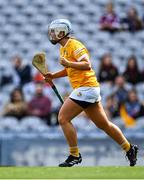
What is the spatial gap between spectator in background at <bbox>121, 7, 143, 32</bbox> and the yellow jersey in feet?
31.4

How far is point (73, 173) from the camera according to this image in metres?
11.6

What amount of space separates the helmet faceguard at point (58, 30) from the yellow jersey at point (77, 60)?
0.18 meters

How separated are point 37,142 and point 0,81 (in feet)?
14.9

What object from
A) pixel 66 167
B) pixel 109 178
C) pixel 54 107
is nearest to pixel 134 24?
pixel 54 107

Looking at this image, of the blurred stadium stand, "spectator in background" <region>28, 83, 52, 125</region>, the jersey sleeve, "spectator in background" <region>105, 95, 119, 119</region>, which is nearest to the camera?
the jersey sleeve

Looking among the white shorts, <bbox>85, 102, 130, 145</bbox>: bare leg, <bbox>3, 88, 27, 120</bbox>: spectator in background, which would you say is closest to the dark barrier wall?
<bbox>3, 88, 27, 120</bbox>: spectator in background

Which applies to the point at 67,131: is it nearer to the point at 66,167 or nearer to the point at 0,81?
the point at 66,167

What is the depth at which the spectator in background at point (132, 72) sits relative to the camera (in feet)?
66.0

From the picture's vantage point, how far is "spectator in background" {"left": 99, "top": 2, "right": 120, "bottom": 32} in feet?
72.9

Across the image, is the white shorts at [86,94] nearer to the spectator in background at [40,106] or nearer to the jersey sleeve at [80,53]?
the jersey sleeve at [80,53]

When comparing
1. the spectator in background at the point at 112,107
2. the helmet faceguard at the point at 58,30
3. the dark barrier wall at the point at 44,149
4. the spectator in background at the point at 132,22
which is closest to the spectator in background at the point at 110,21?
the spectator in background at the point at 132,22

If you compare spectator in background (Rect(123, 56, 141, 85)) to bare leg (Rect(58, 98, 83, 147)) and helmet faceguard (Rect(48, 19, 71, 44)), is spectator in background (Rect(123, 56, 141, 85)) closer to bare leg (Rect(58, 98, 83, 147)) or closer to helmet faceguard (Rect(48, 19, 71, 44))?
helmet faceguard (Rect(48, 19, 71, 44))

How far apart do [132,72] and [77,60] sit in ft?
25.6

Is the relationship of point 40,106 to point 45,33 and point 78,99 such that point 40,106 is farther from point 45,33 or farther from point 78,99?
point 78,99
